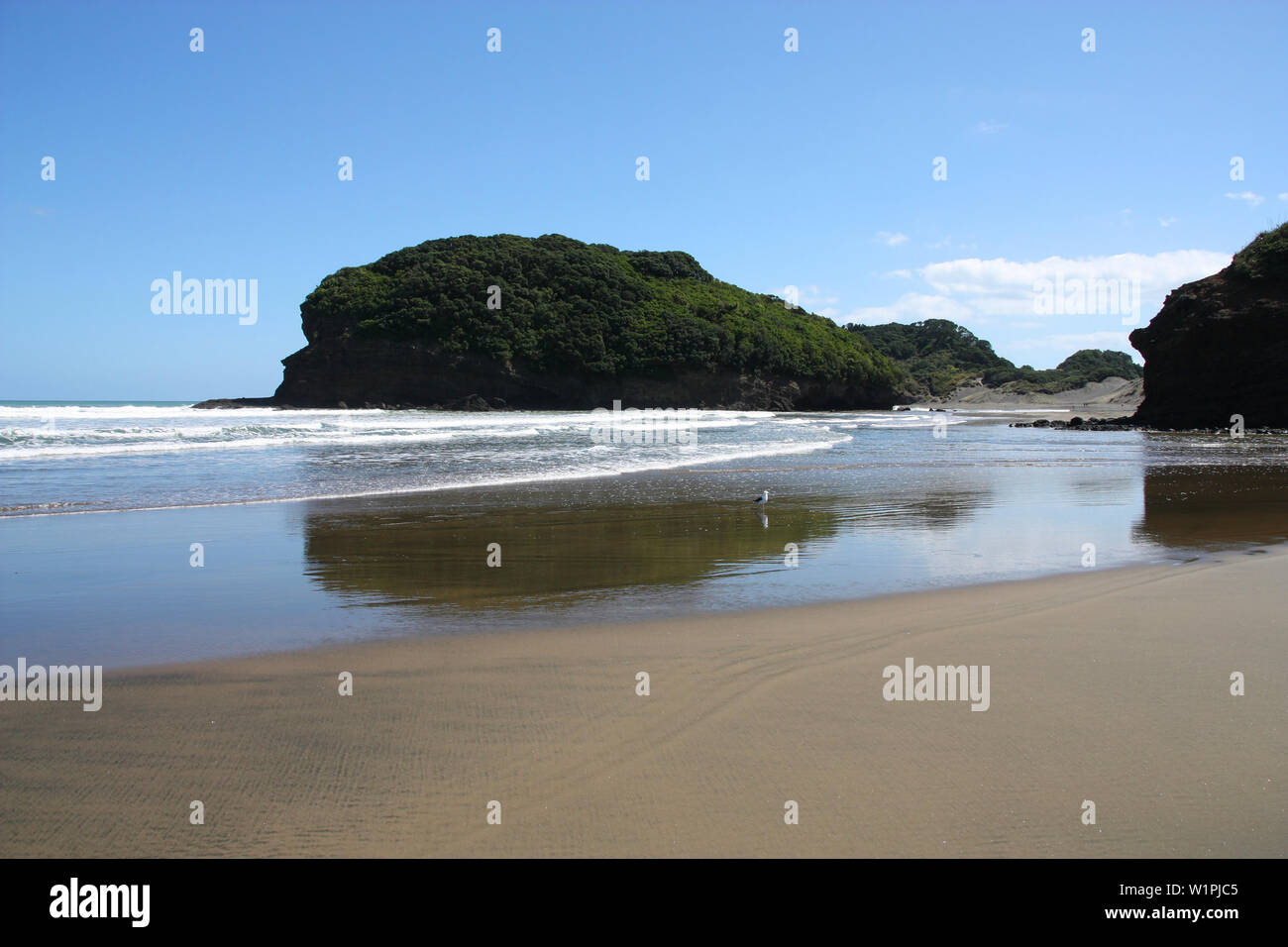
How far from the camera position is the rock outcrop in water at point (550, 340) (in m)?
70.8

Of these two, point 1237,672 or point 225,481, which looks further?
point 225,481

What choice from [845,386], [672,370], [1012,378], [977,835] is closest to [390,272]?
[672,370]

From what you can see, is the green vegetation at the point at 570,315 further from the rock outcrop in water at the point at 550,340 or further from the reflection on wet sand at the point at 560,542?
the reflection on wet sand at the point at 560,542

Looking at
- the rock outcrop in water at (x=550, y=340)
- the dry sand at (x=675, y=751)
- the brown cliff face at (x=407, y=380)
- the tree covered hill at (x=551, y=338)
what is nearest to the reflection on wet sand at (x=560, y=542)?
the dry sand at (x=675, y=751)

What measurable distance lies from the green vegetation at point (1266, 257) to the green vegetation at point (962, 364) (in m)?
66.6

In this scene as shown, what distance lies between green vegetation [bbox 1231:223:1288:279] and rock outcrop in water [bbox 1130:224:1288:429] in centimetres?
4

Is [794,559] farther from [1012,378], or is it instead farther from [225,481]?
[1012,378]

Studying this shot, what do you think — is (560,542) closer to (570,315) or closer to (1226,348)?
(1226,348)

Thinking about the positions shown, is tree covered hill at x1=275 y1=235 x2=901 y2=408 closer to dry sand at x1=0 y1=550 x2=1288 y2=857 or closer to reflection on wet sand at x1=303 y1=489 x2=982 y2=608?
reflection on wet sand at x1=303 y1=489 x2=982 y2=608

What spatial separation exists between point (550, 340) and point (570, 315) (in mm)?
4300

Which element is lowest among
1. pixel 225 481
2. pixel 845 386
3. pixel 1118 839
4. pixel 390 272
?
pixel 1118 839

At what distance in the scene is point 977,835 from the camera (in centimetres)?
307
